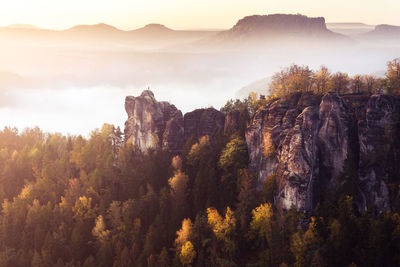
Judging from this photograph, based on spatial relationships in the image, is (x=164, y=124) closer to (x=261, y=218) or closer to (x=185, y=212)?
(x=185, y=212)

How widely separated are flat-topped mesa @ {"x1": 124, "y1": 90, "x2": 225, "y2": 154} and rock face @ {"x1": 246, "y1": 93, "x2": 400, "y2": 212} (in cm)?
2279

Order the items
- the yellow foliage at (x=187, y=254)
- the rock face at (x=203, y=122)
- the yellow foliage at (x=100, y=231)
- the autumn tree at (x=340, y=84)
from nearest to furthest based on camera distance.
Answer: the yellow foliage at (x=187, y=254) → the yellow foliage at (x=100, y=231) → the autumn tree at (x=340, y=84) → the rock face at (x=203, y=122)

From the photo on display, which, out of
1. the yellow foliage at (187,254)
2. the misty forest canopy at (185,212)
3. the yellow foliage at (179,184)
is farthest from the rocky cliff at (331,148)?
the yellow foliage at (187,254)

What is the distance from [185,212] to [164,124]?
2558 centimetres

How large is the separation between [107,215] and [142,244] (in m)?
11.3

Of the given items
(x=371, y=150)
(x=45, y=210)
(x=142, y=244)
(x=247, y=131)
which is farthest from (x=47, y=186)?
(x=371, y=150)

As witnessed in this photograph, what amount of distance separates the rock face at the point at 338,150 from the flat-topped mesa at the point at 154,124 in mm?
27835

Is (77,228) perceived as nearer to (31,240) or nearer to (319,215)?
(31,240)

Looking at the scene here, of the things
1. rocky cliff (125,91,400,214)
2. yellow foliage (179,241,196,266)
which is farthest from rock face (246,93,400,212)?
yellow foliage (179,241,196,266)

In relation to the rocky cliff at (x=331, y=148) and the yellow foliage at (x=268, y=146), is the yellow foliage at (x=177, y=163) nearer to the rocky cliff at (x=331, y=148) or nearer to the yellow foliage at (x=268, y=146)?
the rocky cliff at (x=331, y=148)

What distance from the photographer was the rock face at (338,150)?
50781mm

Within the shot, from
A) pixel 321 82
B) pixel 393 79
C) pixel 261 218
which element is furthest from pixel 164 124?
pixel 393 79

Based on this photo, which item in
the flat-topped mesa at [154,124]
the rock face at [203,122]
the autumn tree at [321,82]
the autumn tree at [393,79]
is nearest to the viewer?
the autumn tree at [393,79]

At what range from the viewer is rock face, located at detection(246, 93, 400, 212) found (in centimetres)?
5078
